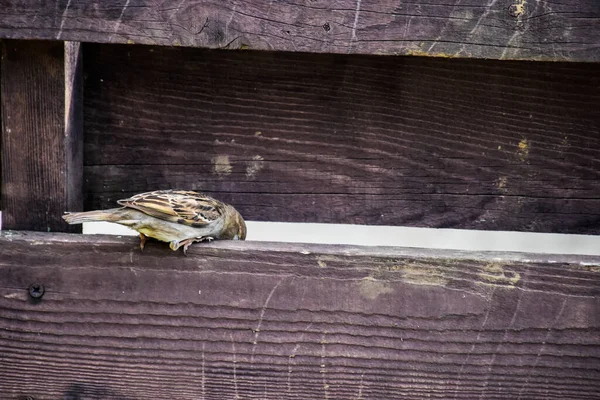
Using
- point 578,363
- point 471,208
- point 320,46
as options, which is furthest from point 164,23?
point 578,363

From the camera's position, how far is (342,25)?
1.95 m

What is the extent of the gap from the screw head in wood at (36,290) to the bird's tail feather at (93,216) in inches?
7.5

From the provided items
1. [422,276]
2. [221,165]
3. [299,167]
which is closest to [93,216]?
[221,165]

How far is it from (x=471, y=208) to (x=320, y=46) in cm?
78

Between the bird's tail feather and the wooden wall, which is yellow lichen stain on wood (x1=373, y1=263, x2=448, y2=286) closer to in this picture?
the wooden wall

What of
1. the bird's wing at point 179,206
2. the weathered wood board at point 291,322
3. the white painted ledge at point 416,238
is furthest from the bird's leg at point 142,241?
the white painted ledge at point 416,238

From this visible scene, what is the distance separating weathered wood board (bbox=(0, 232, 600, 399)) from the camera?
2.00 metres

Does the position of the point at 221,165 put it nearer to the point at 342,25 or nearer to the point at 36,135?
the point at 36,135

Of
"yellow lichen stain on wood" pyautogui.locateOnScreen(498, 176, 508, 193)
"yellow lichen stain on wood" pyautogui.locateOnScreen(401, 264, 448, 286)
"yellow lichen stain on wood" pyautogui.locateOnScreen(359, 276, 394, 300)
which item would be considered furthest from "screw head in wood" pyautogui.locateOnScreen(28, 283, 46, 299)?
"yellow lichen stain on wood" pyautogui.locateOnScreen(498, 176, 508, 193)

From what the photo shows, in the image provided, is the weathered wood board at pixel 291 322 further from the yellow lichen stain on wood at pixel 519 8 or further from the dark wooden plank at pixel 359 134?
the yellow lichen stain on wood at pixel 519 8

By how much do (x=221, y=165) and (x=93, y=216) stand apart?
427mm

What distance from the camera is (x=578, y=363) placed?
2.00 meters

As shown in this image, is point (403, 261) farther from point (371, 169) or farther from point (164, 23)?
point (164, 23)

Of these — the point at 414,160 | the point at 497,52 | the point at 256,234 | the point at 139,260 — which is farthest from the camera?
the point at 256,234
